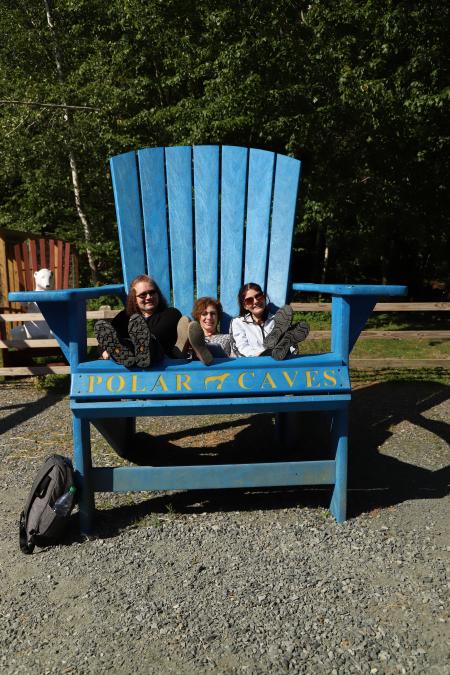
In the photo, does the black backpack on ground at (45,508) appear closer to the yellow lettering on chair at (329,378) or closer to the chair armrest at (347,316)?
the yellow lettering on chair at (329,378)

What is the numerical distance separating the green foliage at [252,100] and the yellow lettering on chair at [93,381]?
22.9ft

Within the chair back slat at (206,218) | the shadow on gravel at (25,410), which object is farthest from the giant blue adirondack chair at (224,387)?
the shadow on gravel at (25,410)

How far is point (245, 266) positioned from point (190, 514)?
151 centimetres

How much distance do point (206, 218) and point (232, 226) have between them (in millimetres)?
165

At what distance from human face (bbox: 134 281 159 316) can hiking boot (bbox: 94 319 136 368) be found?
0.71m

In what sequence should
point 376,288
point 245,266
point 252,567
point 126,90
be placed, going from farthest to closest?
1. point 126,90
2. point 245,266
3. point 376,288
4. point 252,567

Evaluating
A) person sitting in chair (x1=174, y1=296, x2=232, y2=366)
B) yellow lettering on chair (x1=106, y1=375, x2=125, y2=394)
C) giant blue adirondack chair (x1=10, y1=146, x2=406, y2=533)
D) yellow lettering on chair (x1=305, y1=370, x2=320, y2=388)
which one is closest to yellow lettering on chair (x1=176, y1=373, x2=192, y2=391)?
giant blue adirondack chair (x1=10, y1=146, x2=406, y2=533)

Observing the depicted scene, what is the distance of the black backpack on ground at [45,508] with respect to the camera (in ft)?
7.70

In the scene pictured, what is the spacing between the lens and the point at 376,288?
7.91 feet

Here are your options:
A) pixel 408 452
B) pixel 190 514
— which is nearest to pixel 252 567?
pixel 190 514

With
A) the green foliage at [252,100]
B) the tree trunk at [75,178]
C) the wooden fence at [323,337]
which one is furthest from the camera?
the tree trunk at [75,178]

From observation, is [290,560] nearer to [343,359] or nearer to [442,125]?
[343,359]

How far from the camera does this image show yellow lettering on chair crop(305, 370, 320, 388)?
2.43 metres

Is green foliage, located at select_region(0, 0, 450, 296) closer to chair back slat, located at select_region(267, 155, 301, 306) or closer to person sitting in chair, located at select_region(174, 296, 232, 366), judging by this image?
chair back slat, located at select_region(267, 155, 301, 306)
